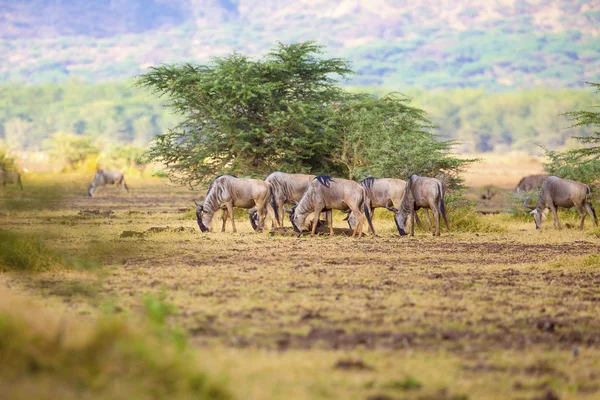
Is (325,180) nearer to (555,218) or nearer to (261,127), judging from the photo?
(555,218)

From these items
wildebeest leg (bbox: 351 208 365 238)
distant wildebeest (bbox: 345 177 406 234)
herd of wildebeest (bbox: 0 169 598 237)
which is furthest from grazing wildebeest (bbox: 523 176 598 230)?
wildebeest leg (bbox: 351 208 365 238)

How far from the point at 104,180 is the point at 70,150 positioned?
22325 mm

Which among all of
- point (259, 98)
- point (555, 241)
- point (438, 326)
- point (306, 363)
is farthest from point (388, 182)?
point (306, 363)

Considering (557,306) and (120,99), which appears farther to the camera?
(120,99)

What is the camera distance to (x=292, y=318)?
33.0 ft

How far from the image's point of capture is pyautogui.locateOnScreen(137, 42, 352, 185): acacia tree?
27875 mm

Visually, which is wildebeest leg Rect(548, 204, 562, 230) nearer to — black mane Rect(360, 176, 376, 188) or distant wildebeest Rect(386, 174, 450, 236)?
distant wildebeest Rect(386, 174, 450, 236)

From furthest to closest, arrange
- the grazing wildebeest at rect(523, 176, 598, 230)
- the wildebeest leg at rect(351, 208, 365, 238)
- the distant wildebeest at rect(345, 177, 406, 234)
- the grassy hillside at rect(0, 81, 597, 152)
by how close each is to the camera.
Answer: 1. the grassy hillside at rect(0, 81, 597, 152)
2. the grazing wildebeest at rect(523, 176, 598, 230)
3. the distant wildebeest at rect(345, 177, 406, 234)
4. the wildebeest leg at rect(351, 208, 365, 238)

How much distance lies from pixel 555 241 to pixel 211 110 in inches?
428

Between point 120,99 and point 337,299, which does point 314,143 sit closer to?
point 337,299

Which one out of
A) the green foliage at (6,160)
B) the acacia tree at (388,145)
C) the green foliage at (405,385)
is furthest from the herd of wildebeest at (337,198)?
the green foliage at (405,385)

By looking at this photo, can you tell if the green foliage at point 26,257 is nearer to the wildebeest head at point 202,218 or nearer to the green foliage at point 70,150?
the wildebeest head at point 202,218

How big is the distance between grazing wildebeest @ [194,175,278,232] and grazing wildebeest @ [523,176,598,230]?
6.68 m

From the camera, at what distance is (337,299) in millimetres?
11508
